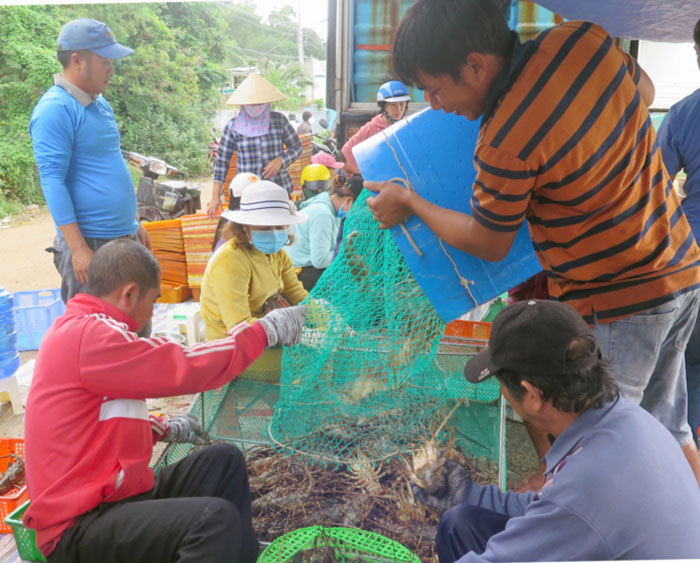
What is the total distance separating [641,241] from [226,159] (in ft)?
15.3

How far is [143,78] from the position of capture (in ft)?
66.0

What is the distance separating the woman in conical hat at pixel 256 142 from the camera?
223 inches

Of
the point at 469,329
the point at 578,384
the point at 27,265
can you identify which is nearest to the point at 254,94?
the point at 469,329

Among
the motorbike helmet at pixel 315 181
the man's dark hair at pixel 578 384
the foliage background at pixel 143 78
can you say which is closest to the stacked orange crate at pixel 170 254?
the motorbike helmet at pixel 315 181

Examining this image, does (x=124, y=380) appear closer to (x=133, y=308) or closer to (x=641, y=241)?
(x=133, y=308)

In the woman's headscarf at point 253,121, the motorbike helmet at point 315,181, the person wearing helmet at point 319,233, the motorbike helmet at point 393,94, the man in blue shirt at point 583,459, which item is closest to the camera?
the man in blue shirt at point 583,459

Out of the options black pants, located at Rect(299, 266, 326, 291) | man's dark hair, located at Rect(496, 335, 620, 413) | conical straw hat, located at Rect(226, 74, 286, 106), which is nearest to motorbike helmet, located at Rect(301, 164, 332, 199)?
conical straw hat, located at Rect(226, 74, 286, 106)

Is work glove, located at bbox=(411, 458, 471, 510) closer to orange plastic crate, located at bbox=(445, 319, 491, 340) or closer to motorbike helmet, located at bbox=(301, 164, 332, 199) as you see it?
orange plastic crate, located at bbox=(445, 319, 491, 340)

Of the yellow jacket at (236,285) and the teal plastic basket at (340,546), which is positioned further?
the yellow jacket at (236,285)

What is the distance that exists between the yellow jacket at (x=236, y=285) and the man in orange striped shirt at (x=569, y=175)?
136cm

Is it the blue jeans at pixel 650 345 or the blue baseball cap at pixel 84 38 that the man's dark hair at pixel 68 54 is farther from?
the blue jeans at pixel 650 345

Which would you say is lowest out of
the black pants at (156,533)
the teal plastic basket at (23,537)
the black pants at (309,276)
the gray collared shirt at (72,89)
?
the teal plastic basket at (23,537)

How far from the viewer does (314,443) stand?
2.57m

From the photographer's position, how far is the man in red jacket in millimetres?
1850
